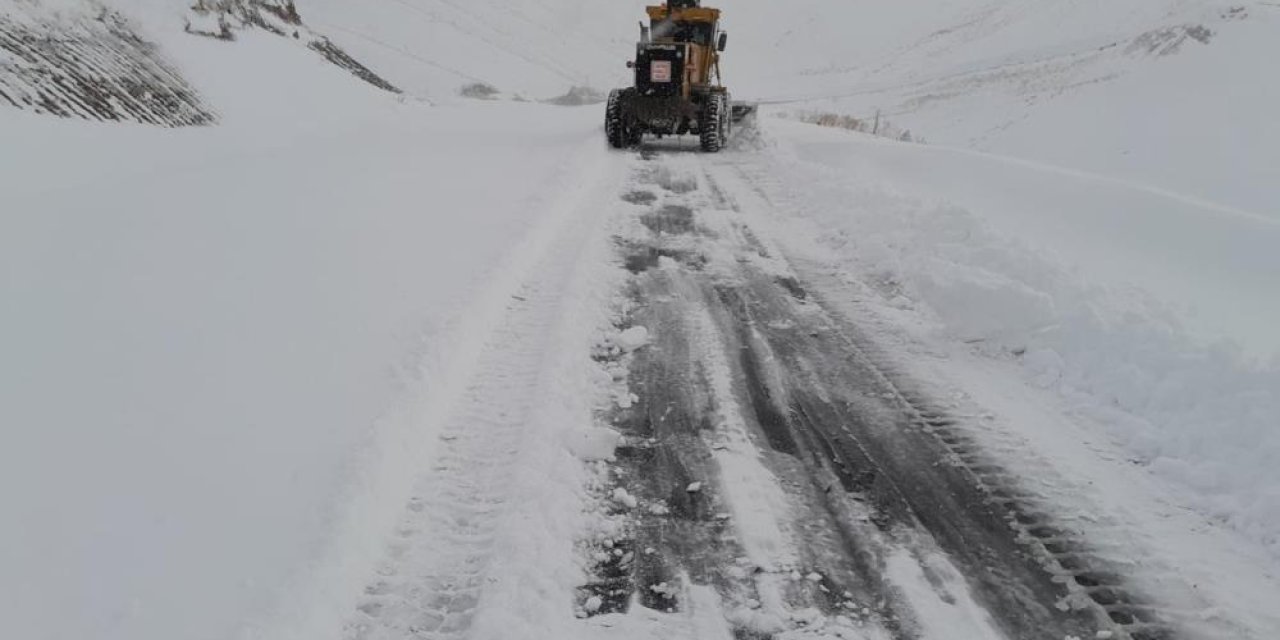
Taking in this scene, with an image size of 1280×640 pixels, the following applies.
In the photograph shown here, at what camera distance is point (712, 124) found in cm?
1434

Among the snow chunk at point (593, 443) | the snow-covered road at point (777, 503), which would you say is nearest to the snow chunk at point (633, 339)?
the snow-covered road at point (777, 503)

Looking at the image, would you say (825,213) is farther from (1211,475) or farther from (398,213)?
(1211,475)

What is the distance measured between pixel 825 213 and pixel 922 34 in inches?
1721

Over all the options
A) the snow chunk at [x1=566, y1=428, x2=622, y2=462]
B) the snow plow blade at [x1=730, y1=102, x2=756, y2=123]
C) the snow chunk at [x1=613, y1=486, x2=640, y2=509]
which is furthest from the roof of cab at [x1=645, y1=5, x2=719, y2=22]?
the snow chunk at [x1=613, y1=486, x2=640, y2=509]

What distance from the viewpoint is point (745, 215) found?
8.96m

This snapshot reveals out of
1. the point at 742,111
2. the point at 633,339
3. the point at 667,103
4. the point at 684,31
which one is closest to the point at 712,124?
the point at 667,103

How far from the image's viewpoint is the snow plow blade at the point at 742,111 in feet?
54.6

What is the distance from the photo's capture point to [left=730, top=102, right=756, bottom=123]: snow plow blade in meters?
16.7

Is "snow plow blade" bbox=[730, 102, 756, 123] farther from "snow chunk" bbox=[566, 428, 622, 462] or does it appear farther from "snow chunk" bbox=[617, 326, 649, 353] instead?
"snow chunk" bbox=[566, 428, 622, 462]

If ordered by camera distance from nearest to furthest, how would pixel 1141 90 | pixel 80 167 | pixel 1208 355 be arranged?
pixel 1208 355 < pixel 80 167 < pixel 1141 90

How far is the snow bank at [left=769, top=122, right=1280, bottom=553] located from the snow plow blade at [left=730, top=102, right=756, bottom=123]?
5947 mm

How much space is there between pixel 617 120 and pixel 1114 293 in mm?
9847

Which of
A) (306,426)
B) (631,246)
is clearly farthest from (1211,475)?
(631,246)

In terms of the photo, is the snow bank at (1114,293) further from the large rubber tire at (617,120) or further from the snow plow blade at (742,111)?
the snow plow blade at (742,111)
